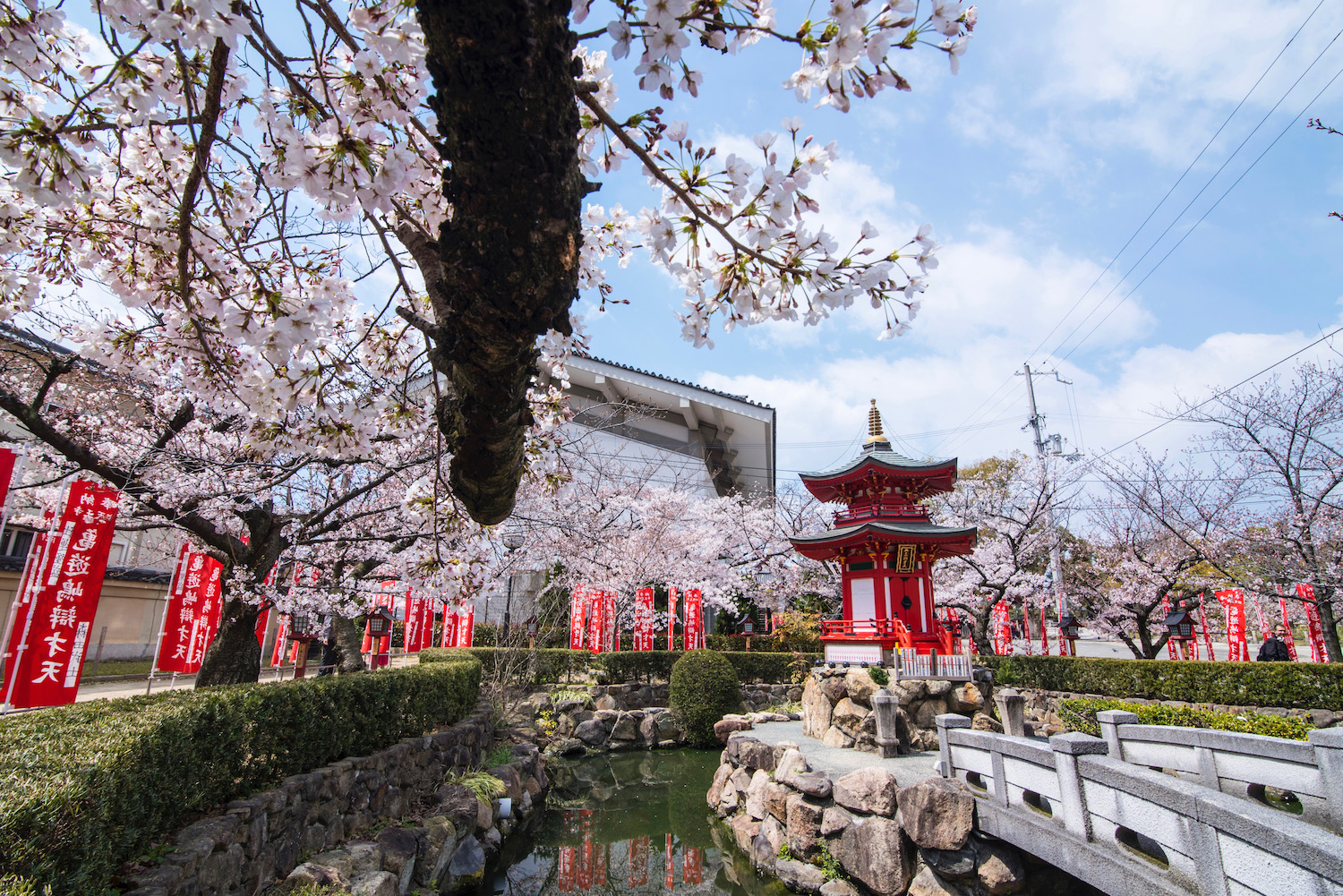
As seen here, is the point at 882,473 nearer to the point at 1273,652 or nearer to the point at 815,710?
the point at 815,710

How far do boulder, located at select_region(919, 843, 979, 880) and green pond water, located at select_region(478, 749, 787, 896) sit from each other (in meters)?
1.79

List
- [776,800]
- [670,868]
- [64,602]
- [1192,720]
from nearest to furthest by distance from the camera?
[64,602] < [670,868] < [776,800] < [1192,720]

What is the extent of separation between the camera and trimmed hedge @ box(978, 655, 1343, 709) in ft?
37.3

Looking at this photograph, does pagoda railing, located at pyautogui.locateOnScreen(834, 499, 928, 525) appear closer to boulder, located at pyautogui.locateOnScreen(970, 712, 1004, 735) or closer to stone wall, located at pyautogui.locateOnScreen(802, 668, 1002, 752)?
stone wall, located at pyautogui.locateOnScreen(802, 668, 1002, 752)

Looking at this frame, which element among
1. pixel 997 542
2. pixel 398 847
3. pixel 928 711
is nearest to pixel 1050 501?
pixel 997 542

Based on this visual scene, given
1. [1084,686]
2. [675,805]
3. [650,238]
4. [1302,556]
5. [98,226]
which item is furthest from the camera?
[1084,686]

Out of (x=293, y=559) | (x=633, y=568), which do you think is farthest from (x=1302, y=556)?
(x=293, y=559)

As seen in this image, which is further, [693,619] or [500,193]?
[693,619]

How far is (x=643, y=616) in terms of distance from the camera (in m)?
17.9

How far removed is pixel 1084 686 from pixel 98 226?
1825cm

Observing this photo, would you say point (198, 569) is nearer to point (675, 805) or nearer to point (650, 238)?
point (675, 805)

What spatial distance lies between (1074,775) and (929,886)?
2.07 metres

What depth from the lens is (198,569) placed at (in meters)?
8.62

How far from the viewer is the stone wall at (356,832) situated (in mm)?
3607
